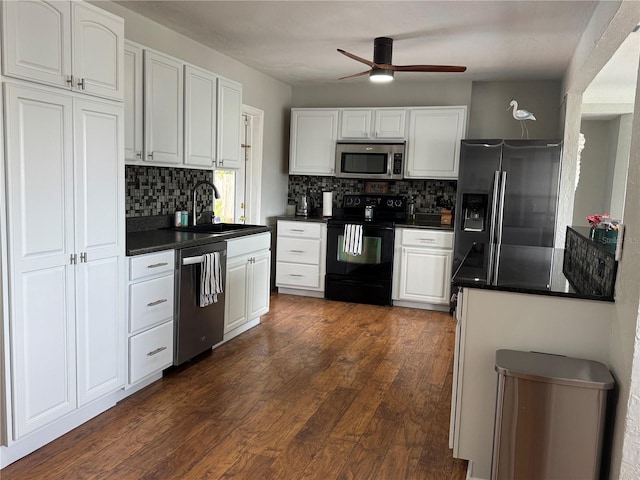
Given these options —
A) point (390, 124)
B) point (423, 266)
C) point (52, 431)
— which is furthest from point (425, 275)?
point (52, 431)

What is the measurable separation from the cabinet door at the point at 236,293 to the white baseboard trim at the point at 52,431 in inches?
46.0

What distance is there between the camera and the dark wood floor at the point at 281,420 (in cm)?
238

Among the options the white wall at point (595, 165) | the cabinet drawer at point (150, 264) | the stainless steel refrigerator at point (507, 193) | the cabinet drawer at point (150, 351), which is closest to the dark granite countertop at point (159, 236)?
the cabinet drawer at point (150, 264)

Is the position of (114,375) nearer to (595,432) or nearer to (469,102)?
(595,432)

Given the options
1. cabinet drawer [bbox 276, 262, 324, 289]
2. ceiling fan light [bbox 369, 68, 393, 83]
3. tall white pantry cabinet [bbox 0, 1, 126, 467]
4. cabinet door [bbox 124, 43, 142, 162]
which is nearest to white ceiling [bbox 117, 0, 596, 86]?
ceiling fan light [bbox 369, 68, 393, 83]

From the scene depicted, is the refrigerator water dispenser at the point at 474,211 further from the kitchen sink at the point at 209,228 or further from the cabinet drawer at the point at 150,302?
the cabinet drawer at the point at 150,302

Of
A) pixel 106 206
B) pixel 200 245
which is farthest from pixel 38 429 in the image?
pixel 200 245

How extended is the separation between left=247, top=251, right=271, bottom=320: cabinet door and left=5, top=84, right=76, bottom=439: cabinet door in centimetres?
190

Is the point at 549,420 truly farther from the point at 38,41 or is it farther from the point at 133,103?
the point at 133,103

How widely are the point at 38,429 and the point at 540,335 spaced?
2280 millimetres

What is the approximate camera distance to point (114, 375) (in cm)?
289

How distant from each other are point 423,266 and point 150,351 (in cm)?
308

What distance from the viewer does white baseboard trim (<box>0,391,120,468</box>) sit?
234 cm

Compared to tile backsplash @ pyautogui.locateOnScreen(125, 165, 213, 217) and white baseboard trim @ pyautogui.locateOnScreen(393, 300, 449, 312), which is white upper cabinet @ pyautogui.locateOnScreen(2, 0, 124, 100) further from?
white baseboard trim @ pyautogui.locateOnScreen(393, 300, 449, 312)
